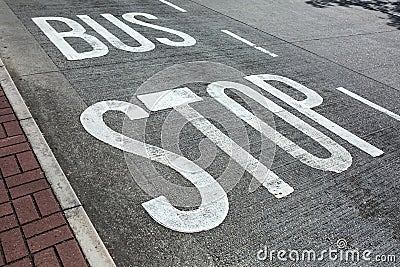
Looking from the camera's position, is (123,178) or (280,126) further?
(280,126)

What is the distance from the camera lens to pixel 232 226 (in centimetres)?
363

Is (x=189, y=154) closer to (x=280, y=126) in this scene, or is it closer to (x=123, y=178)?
(x=123, y=178)

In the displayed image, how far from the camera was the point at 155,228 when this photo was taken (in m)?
Answer: 3.51

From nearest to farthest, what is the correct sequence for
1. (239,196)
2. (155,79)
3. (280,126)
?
1. (239,196)
2. (280,126)
3. (155,79)

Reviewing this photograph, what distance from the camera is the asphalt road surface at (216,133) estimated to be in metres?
3.54

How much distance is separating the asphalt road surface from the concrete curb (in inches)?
4.0

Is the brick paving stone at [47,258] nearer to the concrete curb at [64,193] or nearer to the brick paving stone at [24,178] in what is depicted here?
the concrete curb at [64,193]

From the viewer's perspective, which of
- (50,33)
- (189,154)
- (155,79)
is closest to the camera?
(189,154)

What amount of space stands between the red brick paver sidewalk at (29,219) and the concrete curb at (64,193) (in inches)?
2.1

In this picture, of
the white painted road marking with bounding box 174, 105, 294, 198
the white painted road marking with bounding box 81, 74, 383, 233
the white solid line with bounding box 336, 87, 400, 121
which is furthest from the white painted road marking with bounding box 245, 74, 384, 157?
the white painted road marking with bounding box 174, 105, 294, 198

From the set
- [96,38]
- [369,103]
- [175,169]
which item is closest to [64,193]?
[175,169]

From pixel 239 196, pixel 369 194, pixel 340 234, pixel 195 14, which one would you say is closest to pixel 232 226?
pixel 239 196

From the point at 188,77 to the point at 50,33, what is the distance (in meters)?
3.00

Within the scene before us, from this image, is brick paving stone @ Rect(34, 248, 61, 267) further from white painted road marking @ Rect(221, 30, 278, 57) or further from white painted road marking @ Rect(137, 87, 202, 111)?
white painted road marking @ Rect(221, 30, 278, 57)
